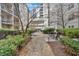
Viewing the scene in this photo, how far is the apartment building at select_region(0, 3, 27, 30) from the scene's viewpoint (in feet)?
9.46

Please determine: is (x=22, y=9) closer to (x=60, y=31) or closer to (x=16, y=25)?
(x=16, y=25)

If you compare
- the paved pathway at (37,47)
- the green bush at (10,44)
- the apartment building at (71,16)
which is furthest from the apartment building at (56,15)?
the green bush at (10,44)

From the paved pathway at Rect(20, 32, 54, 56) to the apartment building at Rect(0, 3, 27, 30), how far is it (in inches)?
11.6

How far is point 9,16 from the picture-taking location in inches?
114

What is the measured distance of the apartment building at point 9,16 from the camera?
2.88 m

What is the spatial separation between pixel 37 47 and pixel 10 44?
1.30ft

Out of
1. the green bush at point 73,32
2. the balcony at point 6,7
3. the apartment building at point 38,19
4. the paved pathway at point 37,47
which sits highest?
the balcony at point 6,7

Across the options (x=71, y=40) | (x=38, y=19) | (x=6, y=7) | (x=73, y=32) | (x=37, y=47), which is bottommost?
(x=37, y=47)

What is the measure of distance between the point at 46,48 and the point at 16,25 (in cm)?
55

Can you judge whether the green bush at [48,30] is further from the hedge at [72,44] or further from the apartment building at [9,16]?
the apartment building at [9,16]

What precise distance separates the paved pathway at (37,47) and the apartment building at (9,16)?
0.96 ft

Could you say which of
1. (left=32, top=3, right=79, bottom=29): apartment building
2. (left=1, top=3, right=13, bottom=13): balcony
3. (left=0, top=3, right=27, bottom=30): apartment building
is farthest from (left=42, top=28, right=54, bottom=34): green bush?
(left=1, top=3, right=13, bottom=13): balcony

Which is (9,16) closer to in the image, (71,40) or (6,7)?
(6,7)

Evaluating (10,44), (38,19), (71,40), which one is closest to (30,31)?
(38,19)
